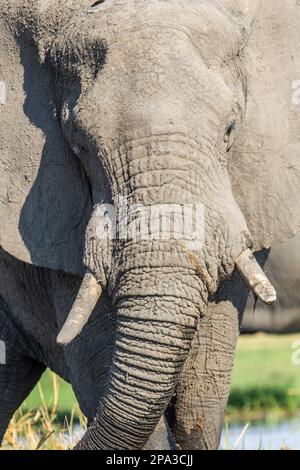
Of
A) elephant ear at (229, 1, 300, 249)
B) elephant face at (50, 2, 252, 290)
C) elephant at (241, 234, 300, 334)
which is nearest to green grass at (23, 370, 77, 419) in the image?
elephant at (241, 234, 300, 334)

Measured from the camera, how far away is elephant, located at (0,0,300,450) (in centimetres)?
433

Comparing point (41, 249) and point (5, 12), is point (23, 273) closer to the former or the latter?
point (41, 249)

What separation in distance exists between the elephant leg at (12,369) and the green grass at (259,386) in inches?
133

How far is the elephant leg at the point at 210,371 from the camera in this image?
16.1 ft

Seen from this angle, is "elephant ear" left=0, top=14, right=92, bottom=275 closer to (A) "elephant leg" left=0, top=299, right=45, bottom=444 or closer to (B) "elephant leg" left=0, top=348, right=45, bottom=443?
(A) "elephant leg" left=0, top=299, right=45, bottom=444

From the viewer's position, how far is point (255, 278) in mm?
4328

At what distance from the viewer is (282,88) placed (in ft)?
16.1

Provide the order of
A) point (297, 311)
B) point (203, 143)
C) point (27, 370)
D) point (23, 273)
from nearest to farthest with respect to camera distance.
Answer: point (203, 143), point (23, 273), point (27, 370), point (297, 311)

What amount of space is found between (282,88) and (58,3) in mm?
681

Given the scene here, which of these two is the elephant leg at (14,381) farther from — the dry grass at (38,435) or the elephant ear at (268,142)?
the elephant ear at (268,142)

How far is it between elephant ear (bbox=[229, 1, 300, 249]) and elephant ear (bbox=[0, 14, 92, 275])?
46 centimetres

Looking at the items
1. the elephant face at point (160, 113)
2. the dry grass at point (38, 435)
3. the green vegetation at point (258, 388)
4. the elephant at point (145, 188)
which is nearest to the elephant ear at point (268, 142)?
the elephant at point (145, 188)

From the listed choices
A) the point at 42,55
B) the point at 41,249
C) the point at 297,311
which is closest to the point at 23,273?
the point at 41,249

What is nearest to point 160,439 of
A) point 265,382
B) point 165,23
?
point 165,23
